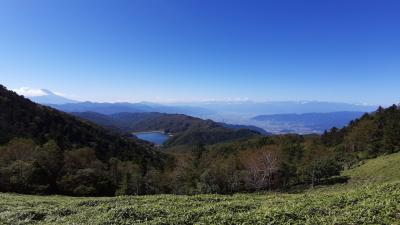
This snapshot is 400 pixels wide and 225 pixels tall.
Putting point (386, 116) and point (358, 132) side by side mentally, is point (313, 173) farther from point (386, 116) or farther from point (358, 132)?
point (386, 116)

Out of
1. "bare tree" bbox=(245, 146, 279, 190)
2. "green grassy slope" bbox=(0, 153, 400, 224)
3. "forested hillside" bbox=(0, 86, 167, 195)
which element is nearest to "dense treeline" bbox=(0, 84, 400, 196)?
"bare tree" bbox=(245, 146, 279, 190)

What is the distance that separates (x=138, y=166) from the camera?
9125cm

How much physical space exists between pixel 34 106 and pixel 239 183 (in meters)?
99.3

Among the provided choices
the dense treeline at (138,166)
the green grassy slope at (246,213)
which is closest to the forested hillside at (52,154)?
the dense treeline at (138,166)

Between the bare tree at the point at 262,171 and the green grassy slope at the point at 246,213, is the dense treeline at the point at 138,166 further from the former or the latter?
the green grassy slope at the point at 246,213

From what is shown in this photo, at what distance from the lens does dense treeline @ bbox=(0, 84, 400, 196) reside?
55625mm

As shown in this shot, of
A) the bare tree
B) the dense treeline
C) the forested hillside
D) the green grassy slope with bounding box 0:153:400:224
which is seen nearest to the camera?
the green grassy slope with bounding box 0:153:400:224

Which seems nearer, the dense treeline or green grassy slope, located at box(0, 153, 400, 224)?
green grassy slope, located at box(0, 153, 400, 224)

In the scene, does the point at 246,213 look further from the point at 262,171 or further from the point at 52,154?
the point at 262,171

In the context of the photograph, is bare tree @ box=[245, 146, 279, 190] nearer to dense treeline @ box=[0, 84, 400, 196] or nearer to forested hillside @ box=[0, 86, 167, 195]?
dense treeline @ box=[0, 84, 400, 196]

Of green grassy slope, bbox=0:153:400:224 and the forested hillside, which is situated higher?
green grassy slope, bbox=0:153:400:224

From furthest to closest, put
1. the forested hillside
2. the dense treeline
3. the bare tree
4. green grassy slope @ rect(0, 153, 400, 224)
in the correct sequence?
the bare tree → the dense treeline → the forested hillside → green grassy slope @ rect(0, 153, 400, 224)

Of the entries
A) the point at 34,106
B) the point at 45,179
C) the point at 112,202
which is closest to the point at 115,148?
the point at 34,106

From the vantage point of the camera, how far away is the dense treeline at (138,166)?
55625mm
